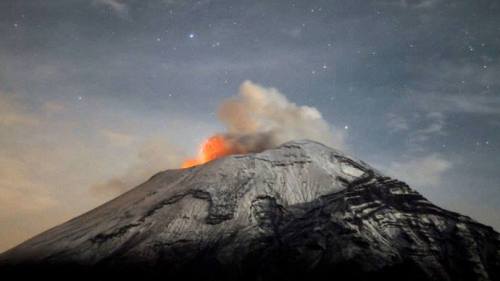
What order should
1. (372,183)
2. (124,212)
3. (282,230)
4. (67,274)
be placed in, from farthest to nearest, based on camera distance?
(372,183), (124,212), (282,230), (67,274)

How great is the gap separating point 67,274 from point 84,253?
355 inches

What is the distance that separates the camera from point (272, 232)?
122 meters

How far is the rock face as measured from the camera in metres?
108

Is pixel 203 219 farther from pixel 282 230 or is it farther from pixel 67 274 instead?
pixel 67 274

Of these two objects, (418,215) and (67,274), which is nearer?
(67,274)

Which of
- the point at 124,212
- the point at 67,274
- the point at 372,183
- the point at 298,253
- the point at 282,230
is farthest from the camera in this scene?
the point at 372,183

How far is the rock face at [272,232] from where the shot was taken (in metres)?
108

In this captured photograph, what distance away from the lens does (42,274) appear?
107688 millimetres

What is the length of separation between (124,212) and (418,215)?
77.2 m

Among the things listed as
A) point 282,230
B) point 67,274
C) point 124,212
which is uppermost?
point 124,212

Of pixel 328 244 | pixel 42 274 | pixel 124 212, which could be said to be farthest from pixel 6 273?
pixel 328 244

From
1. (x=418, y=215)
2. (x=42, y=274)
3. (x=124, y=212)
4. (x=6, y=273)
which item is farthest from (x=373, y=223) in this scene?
(x=6, y=273)

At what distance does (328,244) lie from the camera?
379 feet

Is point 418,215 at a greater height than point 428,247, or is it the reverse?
point 418,215
